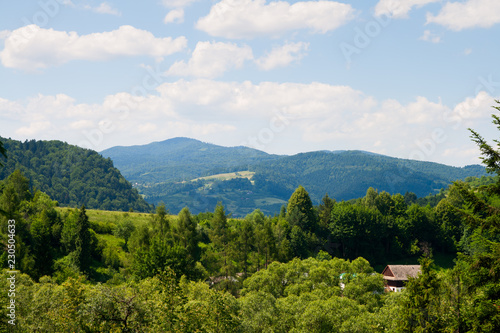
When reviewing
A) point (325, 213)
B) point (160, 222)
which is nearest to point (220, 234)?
point (160, 222)

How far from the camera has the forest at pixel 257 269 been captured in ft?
73.8

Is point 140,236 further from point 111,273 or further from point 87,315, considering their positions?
point 87,315

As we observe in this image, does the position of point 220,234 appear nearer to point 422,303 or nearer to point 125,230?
point 125,230

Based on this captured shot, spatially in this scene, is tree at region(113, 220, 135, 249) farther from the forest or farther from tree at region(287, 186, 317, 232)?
A: tree at region(287, 186, 317, 232)

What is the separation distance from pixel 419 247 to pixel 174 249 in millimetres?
76141

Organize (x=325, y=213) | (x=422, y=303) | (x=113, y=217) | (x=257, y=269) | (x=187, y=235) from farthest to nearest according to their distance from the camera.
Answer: (x=325, y=213) → (x=113, y=217) → (x=257, y=269) → (x=187, y=235) → (x=422, y=303)

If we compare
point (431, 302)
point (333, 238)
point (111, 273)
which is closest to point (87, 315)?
point (431, 302)

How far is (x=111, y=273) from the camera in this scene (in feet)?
229

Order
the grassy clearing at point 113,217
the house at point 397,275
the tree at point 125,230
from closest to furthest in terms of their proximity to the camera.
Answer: the house at point 397,275 → the tree at point 125,230 → the grassy clearing at point 113,217

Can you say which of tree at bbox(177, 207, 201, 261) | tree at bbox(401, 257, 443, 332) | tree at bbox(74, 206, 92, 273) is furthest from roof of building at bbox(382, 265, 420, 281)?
tree at bbox(74, 206, 92, 273)

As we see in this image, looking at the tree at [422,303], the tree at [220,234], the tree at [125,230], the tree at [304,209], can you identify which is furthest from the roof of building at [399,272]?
the tree at [422,303]

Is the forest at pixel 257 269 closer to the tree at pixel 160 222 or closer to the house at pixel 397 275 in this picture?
the tree at pixel 160 222

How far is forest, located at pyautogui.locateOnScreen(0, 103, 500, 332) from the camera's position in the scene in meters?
22.5

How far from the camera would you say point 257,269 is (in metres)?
79.3
